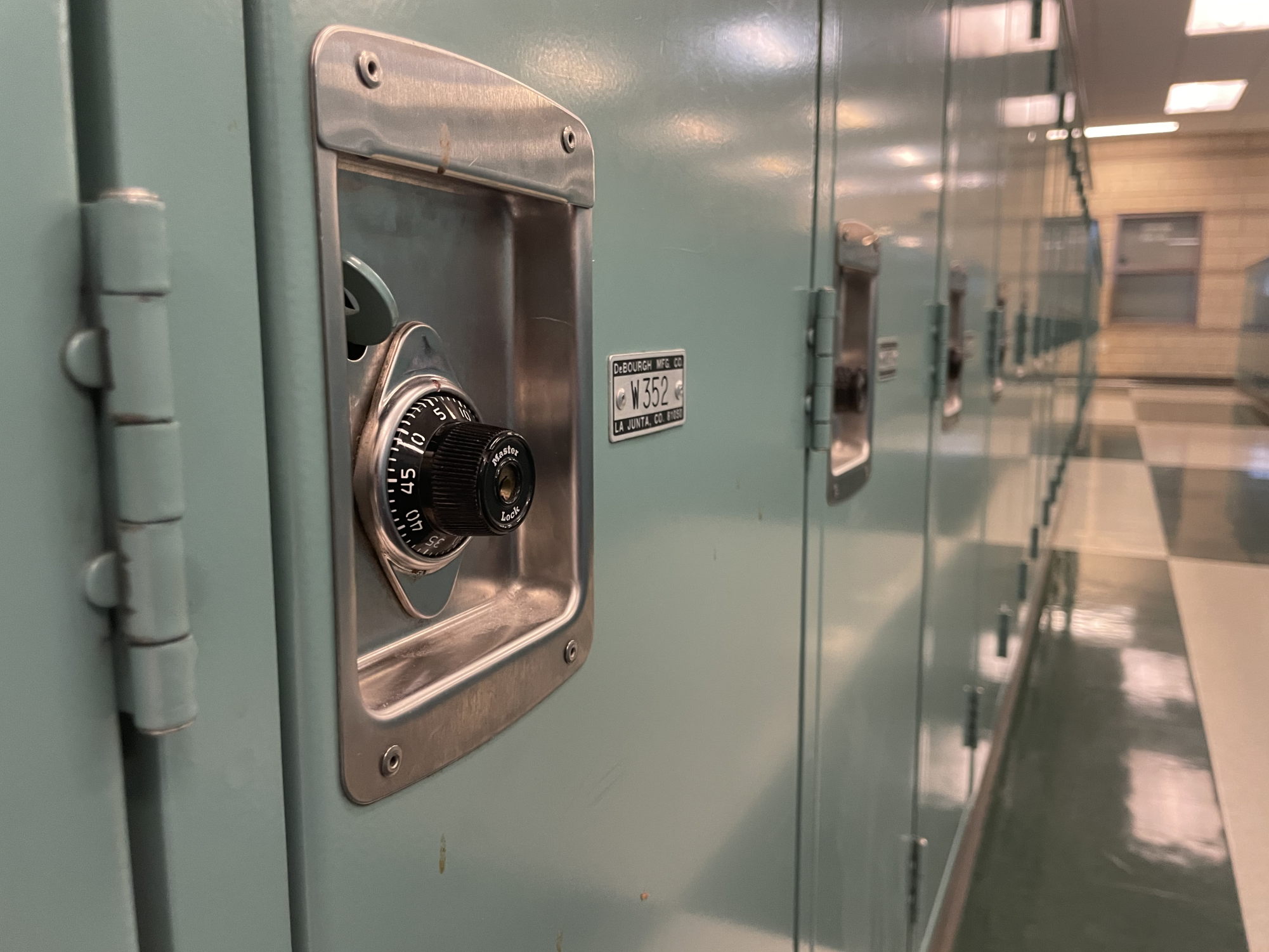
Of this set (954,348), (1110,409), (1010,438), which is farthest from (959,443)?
(1110,409)

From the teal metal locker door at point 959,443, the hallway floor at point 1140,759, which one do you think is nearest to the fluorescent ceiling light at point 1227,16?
the hallway floor at point 1140,759

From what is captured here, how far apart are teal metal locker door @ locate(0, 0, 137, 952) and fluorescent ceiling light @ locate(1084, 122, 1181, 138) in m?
15.7

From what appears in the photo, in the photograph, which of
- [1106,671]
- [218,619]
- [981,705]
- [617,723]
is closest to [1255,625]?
[1106,671]

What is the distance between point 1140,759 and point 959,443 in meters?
1.78

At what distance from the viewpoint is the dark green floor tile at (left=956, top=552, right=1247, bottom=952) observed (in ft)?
7.52

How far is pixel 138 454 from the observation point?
0.31 m

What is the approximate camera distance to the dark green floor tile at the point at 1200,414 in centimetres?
1129

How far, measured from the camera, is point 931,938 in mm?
2061

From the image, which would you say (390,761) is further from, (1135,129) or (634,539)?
(1135,129)

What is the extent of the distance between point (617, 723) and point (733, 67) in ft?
1.66

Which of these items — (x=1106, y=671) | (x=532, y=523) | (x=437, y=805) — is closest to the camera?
(x=437, y=805)

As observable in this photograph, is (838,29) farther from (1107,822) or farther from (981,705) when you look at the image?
(1107,822)

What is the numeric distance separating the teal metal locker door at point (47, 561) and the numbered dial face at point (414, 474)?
13cm

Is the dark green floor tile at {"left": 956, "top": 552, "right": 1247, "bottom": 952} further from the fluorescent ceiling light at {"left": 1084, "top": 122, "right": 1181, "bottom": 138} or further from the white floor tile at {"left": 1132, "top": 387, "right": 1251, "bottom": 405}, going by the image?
the fluorescent ceiling light at {"left": 1084, "top": 122, "right": 1181, "bottom": 138}
